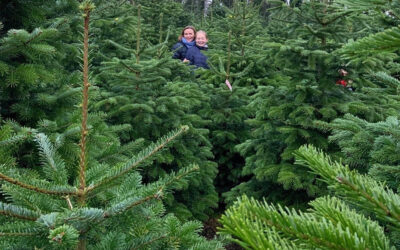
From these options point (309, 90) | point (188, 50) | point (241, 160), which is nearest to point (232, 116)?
point (241, 160)

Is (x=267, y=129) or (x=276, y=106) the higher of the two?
(x=276, y=106)

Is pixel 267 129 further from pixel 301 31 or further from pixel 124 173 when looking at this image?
pixel 124 173

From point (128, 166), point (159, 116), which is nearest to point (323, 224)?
point (128, 166)

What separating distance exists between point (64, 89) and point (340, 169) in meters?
Answer: 2.75

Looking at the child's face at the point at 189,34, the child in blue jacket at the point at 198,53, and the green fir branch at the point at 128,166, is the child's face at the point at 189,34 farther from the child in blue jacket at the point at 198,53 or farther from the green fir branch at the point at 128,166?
the green fir branch at the point at 128,166

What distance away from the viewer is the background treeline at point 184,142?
91 centimetres

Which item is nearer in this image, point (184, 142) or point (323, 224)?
point (323, 224)

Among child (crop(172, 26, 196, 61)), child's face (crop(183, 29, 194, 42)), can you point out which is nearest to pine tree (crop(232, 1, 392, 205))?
child (crop(172, 26, 196, 61))

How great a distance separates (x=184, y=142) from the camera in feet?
19.1

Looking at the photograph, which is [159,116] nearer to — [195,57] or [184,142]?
[184,142]

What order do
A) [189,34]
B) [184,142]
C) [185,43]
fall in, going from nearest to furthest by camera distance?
1. [184,142]
2. [185,43]
3. [189,34]

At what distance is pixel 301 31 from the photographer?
5.36 m

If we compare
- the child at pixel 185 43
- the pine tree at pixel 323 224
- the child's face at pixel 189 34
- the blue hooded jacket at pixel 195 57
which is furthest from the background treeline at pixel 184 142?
the child's face at pixel 189 34

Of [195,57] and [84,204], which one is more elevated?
[84,204]
